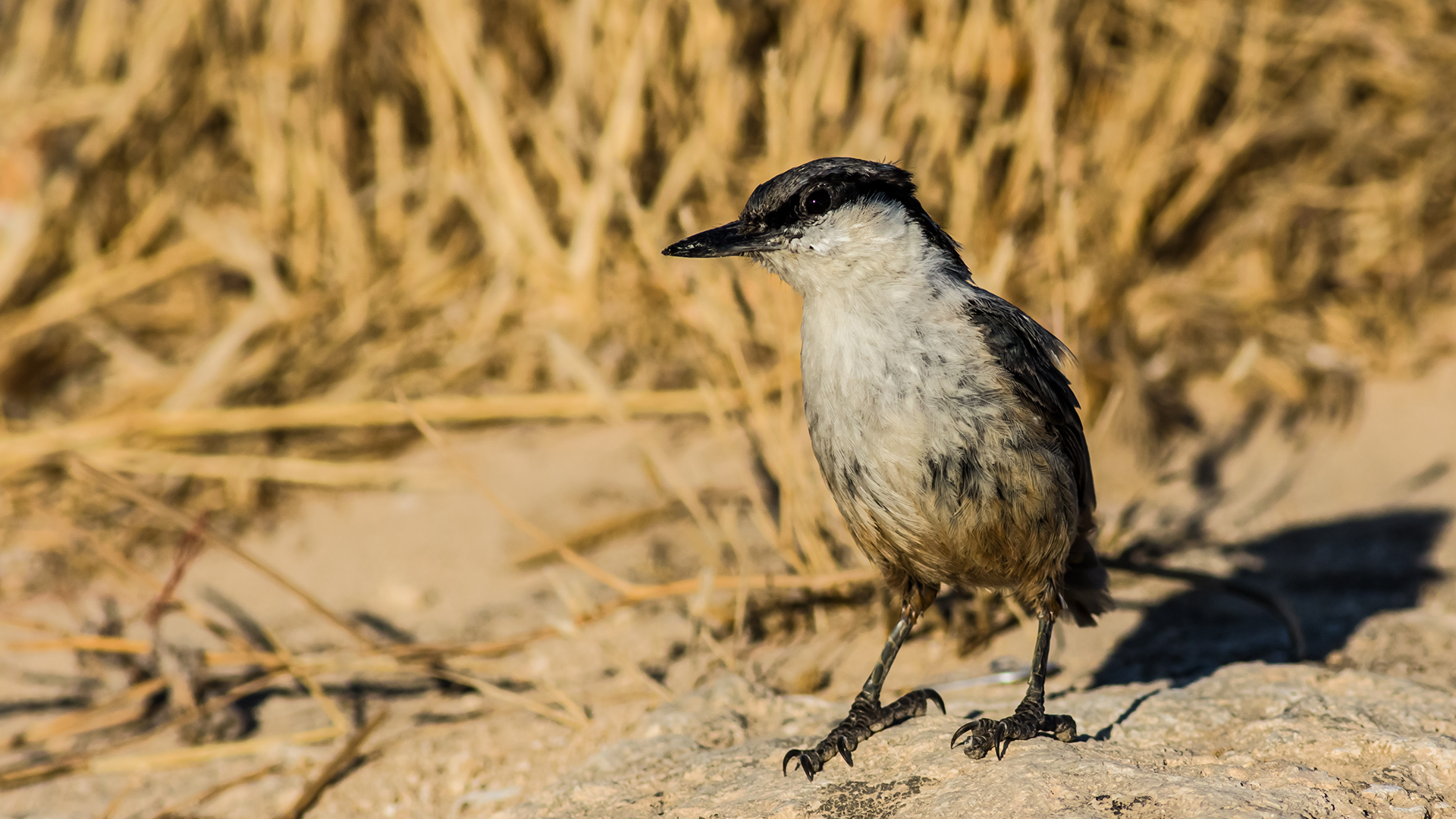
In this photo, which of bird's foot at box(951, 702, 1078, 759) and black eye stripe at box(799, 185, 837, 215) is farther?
black eye stripe at box(799, 185, 837, 215)

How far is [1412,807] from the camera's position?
7.05 ft

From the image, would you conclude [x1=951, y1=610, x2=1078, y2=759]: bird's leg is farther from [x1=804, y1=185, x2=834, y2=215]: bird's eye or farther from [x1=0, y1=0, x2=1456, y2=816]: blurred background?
[x1=804, y1=185, x2=834, y2=215]: bird's eye

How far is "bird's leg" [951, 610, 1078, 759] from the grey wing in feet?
0.98

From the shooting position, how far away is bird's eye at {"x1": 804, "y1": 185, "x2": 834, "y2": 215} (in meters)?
2.66

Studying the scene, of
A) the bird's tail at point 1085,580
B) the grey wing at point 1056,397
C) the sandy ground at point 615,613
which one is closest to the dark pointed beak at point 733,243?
the grey wing at point 1056,397

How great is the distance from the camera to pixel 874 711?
2707 millimetres

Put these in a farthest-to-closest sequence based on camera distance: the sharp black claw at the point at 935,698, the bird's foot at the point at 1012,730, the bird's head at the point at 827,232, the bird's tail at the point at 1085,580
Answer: the bird's tail at the point at 1085,580
the sharp black claw at the point at 935,698
the bird's head at the point at 827,232
the bird's foot at the point at 1012,730

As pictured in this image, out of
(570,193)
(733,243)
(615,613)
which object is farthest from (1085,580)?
(570,193)

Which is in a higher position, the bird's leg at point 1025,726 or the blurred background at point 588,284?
the blurred background at point 588,284

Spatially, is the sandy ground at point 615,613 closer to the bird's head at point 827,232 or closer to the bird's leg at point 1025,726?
the bird's leg at point 1025,726

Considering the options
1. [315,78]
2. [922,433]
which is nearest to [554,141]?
[315,78]

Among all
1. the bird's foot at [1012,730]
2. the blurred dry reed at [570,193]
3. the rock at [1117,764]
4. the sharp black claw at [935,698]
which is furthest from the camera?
the blurred dry reed at [570,193]

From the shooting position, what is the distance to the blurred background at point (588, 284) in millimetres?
3979

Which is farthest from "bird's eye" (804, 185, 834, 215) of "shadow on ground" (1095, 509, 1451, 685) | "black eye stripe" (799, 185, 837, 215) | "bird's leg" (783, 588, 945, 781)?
"shadow on ground" (1095, 509, 1451, 685)
